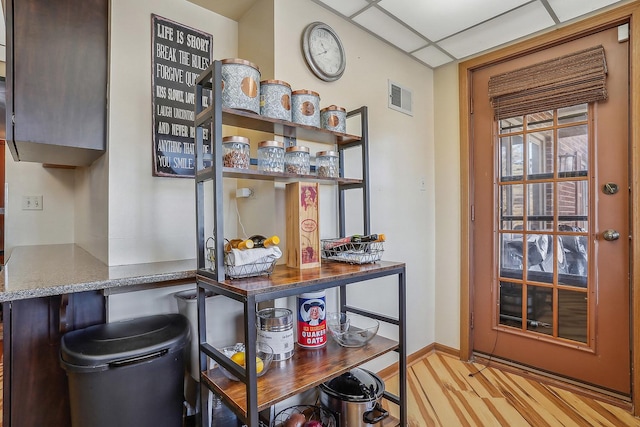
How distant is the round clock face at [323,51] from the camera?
71.3 inches

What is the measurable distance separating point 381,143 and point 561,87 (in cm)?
120

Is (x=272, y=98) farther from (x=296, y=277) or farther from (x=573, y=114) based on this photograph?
(x=573, y=114)

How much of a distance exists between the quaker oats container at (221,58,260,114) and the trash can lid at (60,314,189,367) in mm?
890

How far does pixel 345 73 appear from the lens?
2.06 meters

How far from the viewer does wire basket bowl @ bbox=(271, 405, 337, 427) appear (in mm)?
1555

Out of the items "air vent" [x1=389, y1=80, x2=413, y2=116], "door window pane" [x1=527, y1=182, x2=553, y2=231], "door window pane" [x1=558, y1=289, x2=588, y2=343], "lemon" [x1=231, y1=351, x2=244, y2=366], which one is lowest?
"door window pane" [x1=558, y1=289, x2=588, y2=343]

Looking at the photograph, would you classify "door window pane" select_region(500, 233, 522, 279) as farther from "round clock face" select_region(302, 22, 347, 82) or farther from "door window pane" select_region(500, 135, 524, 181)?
"round clock face" select_region(302, 22, 347, 82)

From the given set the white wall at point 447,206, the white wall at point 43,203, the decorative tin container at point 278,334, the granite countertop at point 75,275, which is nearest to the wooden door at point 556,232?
the white wall at point 447,206

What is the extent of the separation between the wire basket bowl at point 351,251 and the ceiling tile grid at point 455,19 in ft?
4.53

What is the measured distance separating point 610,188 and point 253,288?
2230 mm

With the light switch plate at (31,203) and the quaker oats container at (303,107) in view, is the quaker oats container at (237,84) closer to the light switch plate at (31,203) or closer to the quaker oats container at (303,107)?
the quaker oats container at (303,107)

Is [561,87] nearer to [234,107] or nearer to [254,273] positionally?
[234,107]

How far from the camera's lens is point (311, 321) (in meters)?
1.51

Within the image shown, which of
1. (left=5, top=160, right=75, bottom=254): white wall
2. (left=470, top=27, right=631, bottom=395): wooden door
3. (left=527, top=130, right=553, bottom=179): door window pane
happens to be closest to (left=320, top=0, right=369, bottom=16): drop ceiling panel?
(left=470, top=27, right=631, bottom=395): wooden door
